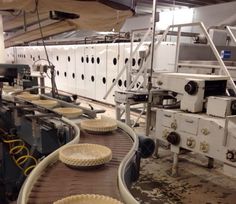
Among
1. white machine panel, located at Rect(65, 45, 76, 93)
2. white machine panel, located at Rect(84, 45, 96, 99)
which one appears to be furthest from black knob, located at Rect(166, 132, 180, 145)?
white machine panel, located at Rect(65, 45, 76, 93)

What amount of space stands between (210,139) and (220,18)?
14.2 feet

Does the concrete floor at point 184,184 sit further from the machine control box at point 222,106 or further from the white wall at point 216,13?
the white wall at point 216,13

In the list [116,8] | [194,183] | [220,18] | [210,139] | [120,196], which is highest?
[220,18]

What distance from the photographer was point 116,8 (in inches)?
62.7

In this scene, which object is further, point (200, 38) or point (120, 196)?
point (200, 38)

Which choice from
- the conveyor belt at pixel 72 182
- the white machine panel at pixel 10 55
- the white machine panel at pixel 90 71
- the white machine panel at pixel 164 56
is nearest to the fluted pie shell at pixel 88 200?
the conveyor belt at pixel 72 182

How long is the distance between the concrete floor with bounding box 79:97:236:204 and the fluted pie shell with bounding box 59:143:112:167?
1330 mm

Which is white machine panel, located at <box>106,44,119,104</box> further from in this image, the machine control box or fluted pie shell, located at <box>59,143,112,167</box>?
fluted pie shell, located at <box>59,143,112,167</box>

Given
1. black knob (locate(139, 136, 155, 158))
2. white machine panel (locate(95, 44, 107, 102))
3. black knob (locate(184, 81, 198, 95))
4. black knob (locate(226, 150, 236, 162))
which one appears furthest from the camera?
white machine panel (locate(95, 44, 107, 102))

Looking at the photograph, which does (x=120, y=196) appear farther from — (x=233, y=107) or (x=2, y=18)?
(x=2, y=18)

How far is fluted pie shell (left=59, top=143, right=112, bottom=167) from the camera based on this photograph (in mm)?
888

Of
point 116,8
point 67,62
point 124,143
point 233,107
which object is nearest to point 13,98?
point 116,8

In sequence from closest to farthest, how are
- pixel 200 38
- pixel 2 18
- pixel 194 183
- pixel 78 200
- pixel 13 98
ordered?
1. pixel 78 200
2. pixel 13 98
3. pixel 194 183
4. pixel 2 18
5. pixel 200 38

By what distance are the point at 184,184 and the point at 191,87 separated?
0.96 metres
